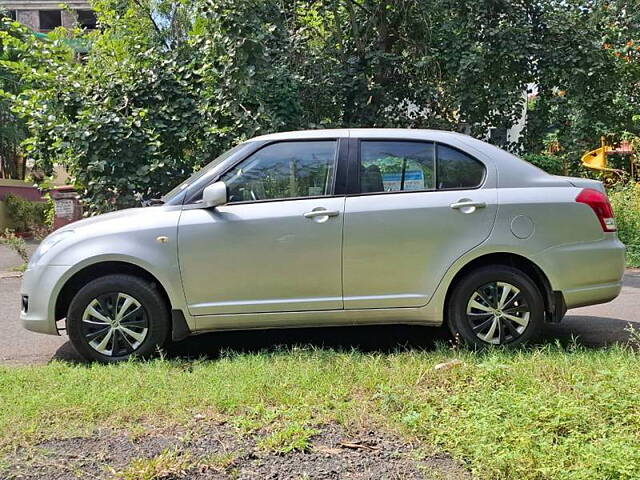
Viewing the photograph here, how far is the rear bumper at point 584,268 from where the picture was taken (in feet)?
14.9

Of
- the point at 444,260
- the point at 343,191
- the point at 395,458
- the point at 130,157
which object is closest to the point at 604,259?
the point at 444,260

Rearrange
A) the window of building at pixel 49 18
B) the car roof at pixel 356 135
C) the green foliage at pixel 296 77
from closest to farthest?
the car roof at pixel 356 135 < the green foliage at pixel 296 77 < the window of building at pixel 49 18

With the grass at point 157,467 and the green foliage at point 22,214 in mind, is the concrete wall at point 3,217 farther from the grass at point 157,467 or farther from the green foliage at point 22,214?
A: the grass at point 157,467

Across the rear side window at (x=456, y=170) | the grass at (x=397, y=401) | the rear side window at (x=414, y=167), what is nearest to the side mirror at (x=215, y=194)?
the rear side window at (x=414, y=167)

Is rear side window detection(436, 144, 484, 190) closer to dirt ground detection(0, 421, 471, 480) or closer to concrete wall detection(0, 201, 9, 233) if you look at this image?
dirt ground detection(0, 421, 471, 480)

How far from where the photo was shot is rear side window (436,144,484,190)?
467cm

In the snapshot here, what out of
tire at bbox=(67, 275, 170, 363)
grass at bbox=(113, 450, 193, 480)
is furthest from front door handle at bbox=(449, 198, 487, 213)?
grass at bbox=(113, 450, 193, 480)

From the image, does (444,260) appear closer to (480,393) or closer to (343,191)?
(343,191)

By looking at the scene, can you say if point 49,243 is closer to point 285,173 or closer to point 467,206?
point 285,173

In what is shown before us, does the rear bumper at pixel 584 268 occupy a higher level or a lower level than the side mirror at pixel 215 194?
lower

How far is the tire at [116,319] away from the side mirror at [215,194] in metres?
0.82

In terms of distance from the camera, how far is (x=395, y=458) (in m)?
2.94

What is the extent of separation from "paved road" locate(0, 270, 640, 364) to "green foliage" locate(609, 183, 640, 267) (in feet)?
16.1

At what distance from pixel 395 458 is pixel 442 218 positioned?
83.0 inches
